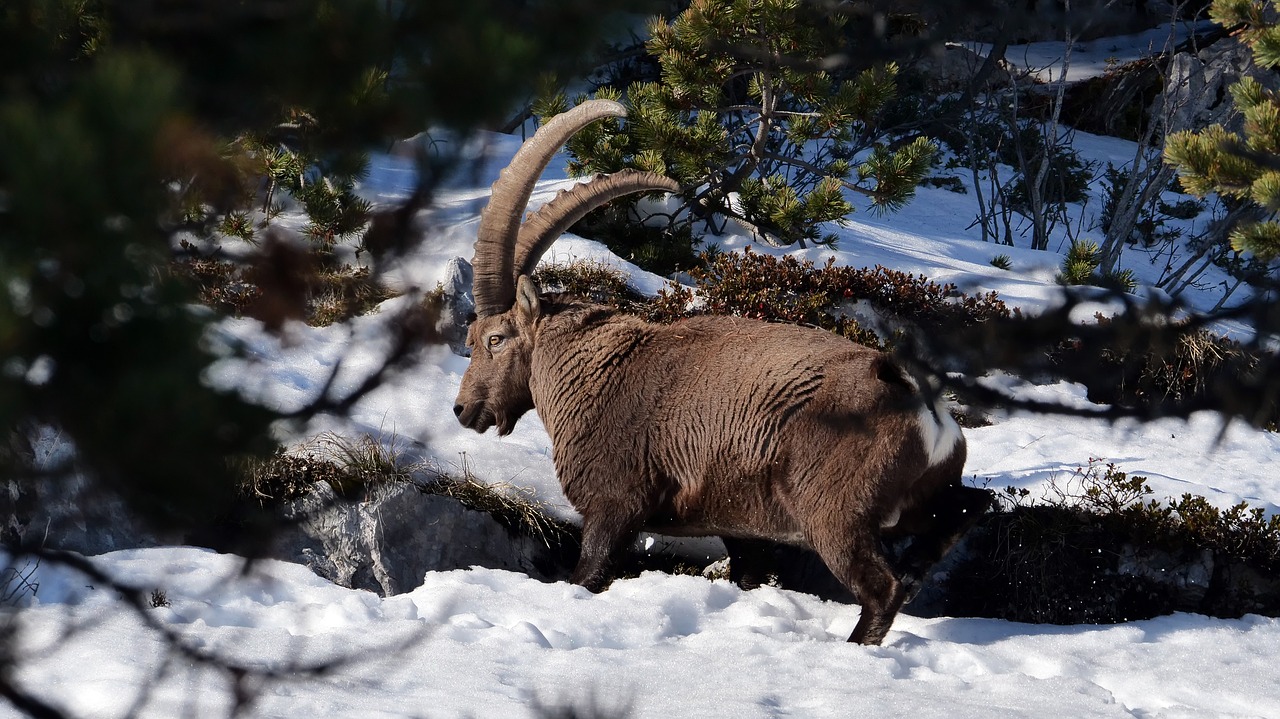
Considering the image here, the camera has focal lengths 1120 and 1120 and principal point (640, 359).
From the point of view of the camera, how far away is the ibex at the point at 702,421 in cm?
566

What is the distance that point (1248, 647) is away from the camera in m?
6.12

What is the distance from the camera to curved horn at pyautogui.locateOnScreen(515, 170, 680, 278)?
6746 mm

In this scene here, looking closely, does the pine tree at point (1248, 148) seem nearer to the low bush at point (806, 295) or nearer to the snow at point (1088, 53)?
the low bush at point (806, 295)

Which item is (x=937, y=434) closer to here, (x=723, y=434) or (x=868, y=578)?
(x=868, y=578)

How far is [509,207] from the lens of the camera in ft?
21.7

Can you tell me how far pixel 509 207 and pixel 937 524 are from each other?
9.97 ft

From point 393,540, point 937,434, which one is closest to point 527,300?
point 393,540

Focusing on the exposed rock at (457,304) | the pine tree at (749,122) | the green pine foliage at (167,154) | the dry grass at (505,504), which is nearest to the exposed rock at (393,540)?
the dry grass at (505,504)

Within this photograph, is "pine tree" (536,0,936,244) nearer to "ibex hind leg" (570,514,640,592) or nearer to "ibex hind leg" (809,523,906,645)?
"ibex hind leg" (570,514,640,592)

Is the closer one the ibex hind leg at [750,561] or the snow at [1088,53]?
the ibex hind leg at [750,561]

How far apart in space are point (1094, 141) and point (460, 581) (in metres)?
17.7

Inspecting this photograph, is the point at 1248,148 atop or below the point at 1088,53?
below

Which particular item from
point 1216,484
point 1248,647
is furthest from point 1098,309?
point 1248,647

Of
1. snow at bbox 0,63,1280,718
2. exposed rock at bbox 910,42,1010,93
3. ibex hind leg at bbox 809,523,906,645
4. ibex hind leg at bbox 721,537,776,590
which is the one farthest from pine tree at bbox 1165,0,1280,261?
exposed rock at bbox 910,42,1010,93
